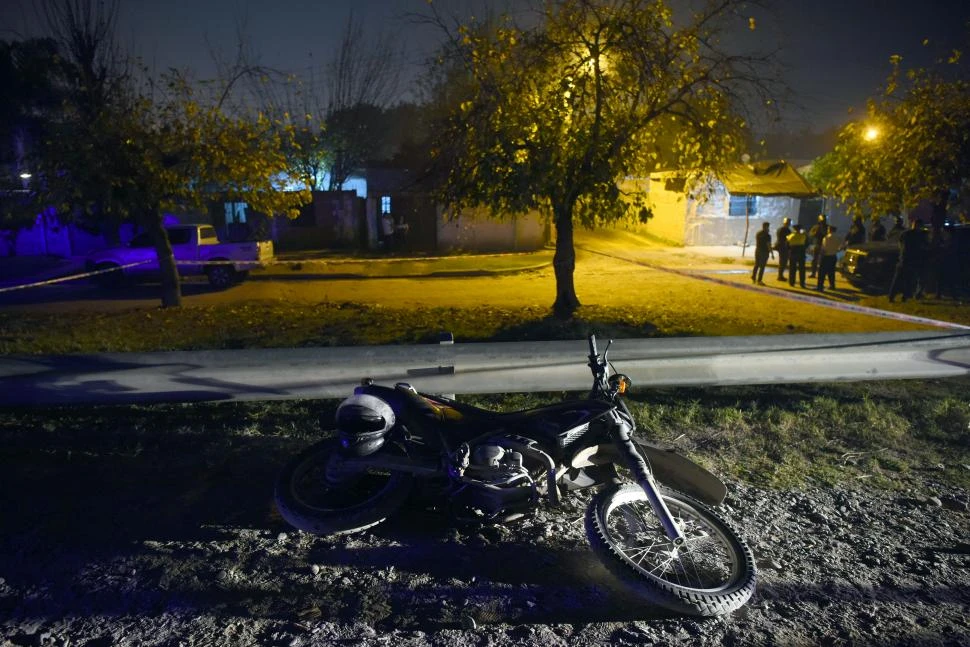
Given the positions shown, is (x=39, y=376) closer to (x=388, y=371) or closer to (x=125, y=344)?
(x=388, y=371)

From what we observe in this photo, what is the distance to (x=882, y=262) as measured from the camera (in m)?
16.1

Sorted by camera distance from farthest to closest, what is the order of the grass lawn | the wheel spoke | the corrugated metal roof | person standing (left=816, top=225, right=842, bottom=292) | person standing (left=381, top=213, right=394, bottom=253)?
person standing (left=381, top=213, right=394, bottom=253) → the corrugated metal roof → person standing (left=816, top=225, right=842, bottom=292) → the grass lawn → the wheel spoke

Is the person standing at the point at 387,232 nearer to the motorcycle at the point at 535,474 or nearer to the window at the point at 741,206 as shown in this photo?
the window at the point at 741,206

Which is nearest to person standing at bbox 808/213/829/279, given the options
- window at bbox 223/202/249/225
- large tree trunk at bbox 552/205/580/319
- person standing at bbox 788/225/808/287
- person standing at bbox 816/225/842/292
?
person standing at bbox 816/225/842/292

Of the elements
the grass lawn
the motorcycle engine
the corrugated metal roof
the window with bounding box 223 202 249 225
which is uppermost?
the corrugated metal roof

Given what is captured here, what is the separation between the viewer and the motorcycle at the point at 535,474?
3.37 meters

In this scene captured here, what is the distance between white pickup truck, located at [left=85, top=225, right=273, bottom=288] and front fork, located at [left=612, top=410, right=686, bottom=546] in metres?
15.2

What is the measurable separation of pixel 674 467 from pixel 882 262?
49.9ft

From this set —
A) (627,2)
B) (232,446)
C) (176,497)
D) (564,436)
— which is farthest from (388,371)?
(627,2)

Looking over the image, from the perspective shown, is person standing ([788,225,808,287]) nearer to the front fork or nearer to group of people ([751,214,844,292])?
group of people ([751,214,844,292])

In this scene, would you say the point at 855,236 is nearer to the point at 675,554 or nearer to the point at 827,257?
the point at 827,257

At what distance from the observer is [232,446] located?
505 cm

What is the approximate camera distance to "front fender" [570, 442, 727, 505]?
3.55 metres

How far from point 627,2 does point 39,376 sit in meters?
8.45
